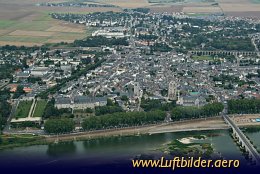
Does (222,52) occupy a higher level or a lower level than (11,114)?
higher

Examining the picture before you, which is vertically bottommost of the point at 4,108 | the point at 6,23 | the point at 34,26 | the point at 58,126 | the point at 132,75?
the point at 58,126

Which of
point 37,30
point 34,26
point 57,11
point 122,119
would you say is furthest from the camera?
point 57,11

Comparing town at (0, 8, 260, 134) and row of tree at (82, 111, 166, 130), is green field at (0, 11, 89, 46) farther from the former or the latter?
row of tree at (82, 111, 166, 130)

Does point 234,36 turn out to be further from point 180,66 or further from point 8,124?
point 8,124

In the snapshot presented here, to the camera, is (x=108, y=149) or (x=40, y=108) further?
(x=40, y=108)

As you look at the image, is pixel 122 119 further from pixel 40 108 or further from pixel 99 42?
pixel 99 42

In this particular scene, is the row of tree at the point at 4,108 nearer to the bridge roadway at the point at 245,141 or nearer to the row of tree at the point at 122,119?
the row of tree at the point at 122,119

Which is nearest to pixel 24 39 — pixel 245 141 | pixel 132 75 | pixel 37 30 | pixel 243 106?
pixel 37 30
